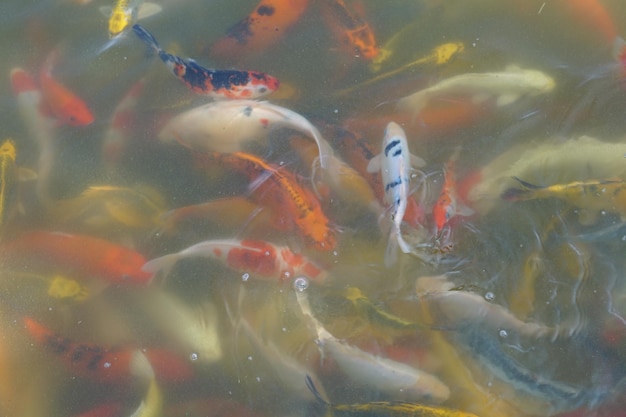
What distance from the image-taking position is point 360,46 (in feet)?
13.1

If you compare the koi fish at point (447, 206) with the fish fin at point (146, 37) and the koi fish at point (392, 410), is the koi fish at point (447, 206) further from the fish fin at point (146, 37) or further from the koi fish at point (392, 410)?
the fish fin at point (146, 37)

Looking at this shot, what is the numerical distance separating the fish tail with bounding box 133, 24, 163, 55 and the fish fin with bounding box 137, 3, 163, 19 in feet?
0.38

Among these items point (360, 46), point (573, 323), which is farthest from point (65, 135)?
point (573, 323)

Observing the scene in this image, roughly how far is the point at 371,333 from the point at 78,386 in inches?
70.5

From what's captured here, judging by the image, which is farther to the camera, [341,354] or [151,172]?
[151,172]

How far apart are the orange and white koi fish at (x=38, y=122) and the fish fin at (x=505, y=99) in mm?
2986

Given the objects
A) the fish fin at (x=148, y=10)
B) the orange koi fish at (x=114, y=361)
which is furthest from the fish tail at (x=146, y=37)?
the orange koi fish at (x=114, y=361)

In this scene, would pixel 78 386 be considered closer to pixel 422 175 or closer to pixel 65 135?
pixel 65 135

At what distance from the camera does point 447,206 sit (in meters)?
3.52

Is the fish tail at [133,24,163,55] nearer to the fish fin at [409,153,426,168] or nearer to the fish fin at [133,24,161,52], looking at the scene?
the fish fin at [133,24,161,52]

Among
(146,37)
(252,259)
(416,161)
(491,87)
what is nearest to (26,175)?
(146,37)

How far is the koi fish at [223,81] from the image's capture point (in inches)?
152

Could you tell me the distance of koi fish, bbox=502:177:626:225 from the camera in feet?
11.6

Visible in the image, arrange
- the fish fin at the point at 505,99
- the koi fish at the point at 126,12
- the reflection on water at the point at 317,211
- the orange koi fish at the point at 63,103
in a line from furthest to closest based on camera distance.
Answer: the koi fish at the point at 126,12
the orange koi fish at the point at 63,103
the fish fin at the point at 505,99
the reflection on water at the point at 317,211
